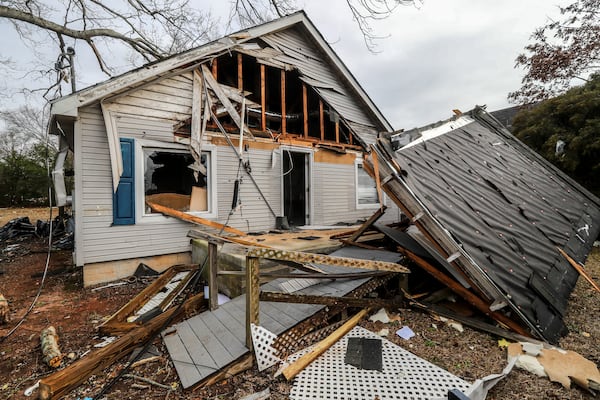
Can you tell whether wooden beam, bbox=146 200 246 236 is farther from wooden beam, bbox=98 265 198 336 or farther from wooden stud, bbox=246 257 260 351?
wooden stud, bbox=246 257 260 351

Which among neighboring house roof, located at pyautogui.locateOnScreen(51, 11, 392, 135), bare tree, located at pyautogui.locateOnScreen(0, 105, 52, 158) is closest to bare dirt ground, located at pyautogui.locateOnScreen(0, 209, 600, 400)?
neighboring house roof, located at pyautogui.locateOnScreen(51, 11, 392, 135)

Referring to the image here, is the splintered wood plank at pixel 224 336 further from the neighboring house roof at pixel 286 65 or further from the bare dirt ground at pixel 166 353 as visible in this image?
the neighboring house roof at pixel 286 65

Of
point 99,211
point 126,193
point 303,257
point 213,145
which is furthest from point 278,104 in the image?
point 303,257

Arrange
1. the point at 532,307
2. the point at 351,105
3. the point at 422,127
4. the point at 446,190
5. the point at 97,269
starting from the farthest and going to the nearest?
the point at 351,105 < the point at 97,269 < the point at 422,127 < the point at 446,190 < the point at 532,307

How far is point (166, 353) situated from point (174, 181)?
3.81m

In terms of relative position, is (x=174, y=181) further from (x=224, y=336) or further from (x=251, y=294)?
(x=251, y=294)

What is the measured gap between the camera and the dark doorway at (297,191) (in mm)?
7734

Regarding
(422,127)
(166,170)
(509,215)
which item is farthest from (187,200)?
(509,215)

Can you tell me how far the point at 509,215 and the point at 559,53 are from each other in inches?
448

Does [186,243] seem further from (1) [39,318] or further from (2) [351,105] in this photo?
(2) [351,105]

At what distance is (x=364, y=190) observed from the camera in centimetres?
898

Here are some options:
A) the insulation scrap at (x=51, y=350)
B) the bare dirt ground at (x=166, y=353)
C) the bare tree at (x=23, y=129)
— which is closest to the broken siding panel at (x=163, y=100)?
the bare dirt ground at (x=166, y=353)

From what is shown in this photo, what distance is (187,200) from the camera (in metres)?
5.75

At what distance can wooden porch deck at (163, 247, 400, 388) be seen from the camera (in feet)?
7.29
